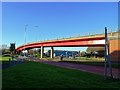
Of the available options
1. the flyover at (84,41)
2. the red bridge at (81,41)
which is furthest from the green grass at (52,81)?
the red bridge at (81,41)

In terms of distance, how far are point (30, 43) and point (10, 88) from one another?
114787mm

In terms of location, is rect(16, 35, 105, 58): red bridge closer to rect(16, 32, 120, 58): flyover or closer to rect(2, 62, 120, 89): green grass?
rect(16, 32, 120, 58): flyover

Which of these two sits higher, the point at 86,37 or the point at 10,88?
the point at 86,37

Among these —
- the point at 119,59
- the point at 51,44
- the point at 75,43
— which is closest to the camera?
the point at 119,59

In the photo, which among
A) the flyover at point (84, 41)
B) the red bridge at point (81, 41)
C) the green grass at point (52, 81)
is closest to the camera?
the green grass at point (52, 81)

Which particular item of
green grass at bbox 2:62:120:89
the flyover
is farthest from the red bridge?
green grass at bbox 2:62:120:89

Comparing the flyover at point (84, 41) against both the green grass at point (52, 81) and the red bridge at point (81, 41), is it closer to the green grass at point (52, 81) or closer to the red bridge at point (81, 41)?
the red bridge at point (81, 41)

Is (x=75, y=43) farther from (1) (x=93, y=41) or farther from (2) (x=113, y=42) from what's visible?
(2) (x=113, y=42)

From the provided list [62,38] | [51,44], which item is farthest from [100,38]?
[51,44]

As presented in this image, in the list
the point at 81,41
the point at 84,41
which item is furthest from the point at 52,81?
the point at 81,41

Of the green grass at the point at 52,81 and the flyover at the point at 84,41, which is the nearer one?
the green grass at the point at 52,81

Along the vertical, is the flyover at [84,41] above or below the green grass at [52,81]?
above

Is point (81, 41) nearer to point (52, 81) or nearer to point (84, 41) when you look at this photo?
point (84, 41)

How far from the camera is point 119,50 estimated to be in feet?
188
